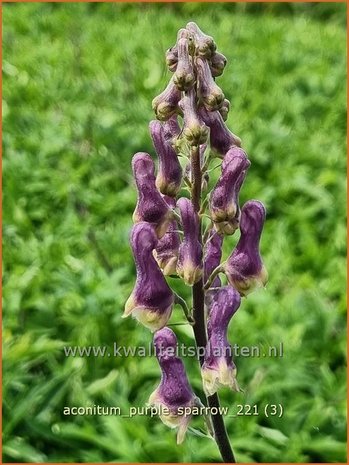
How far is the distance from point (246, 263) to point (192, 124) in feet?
1.39

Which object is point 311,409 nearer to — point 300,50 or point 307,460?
point 307,460

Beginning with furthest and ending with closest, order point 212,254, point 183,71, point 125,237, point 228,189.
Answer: point 125,237
point 212,254
point 228,189
point 183,71

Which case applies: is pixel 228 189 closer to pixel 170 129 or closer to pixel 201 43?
pixel 170 129

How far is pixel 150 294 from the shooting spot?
1.91 m

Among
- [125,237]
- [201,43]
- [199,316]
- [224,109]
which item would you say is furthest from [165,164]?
[125,237]

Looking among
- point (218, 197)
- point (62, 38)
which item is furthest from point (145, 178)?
point (62, 38)

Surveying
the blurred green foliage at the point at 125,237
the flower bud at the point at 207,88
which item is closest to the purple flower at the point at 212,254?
the flower bud at the point at 207,88

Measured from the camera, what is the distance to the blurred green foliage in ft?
11.1

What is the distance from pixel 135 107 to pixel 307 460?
407 cm

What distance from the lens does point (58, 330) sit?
4004 mm

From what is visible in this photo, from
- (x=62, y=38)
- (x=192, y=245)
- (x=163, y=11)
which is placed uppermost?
(x=163, y=11)

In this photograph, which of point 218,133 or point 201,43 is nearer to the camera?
point 201,43

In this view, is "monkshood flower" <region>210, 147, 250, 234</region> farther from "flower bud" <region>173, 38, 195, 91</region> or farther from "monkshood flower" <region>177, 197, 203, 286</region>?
"flower bud" <region>173, 38, 195, 91</region>

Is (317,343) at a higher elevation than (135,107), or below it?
below
